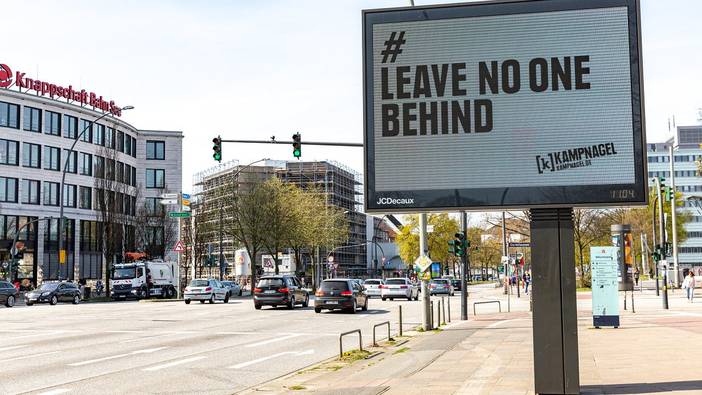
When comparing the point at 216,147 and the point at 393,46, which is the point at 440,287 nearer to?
the point at 216,147

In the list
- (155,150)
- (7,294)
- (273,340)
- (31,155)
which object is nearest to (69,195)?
(31,155)

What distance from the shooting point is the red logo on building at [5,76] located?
220 feet

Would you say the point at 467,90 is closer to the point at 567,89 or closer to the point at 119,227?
the point at 567,89

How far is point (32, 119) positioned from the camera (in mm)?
71250

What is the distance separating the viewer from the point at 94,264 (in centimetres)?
7950

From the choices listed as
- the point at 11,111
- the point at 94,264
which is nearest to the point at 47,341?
the point at 11,111

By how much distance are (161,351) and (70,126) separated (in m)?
64.3

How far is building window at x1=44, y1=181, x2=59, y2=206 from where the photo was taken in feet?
241

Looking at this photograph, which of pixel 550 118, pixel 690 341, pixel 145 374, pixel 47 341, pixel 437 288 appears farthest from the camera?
pixel 437 288

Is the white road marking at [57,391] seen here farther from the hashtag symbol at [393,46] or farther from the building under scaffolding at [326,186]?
the building under scaffolding at [326,186]

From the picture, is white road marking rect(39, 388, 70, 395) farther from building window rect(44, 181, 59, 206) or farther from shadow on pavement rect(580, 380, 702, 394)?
building window rect(44, 181, 59, 206)

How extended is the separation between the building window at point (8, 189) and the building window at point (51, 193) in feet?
12.5

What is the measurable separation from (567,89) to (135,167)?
282ft

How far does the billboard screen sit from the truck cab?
47.9 meters
